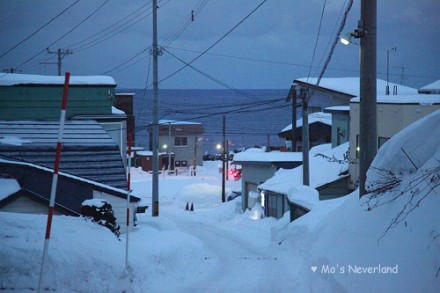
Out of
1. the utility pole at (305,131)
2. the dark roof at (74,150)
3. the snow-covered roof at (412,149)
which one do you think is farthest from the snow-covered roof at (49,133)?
the snow-covered roof at (412,149)

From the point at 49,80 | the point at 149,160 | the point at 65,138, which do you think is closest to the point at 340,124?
the point at 49,80

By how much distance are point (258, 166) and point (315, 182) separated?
689 cm

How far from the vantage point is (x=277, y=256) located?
14375 mm

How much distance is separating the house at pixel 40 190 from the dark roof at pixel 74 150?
1.47 metres

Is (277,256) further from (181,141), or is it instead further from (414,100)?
(181,141)

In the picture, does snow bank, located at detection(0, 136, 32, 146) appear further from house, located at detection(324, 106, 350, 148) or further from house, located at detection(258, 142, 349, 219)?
house, located at detection(324, 106, 350, 148)

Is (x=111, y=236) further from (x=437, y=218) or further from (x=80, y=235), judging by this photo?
(x=437, y=218)

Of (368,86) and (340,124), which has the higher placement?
(340,124)

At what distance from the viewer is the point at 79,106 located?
22781 millimetres

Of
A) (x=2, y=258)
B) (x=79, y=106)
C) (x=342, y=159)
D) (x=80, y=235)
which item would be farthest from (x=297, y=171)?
(x=2, y=258)

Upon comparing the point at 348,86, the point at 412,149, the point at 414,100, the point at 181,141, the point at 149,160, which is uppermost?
the point at 348,86

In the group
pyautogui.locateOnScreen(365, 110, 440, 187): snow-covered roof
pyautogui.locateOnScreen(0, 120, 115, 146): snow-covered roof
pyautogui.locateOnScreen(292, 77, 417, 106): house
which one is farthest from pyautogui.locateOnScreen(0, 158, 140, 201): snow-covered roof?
pyautogui.locateOnScreen(292, 77, 417, 106): house

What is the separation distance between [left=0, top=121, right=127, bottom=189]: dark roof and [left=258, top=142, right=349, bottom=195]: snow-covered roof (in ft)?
29.1

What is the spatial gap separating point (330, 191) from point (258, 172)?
7245mm
